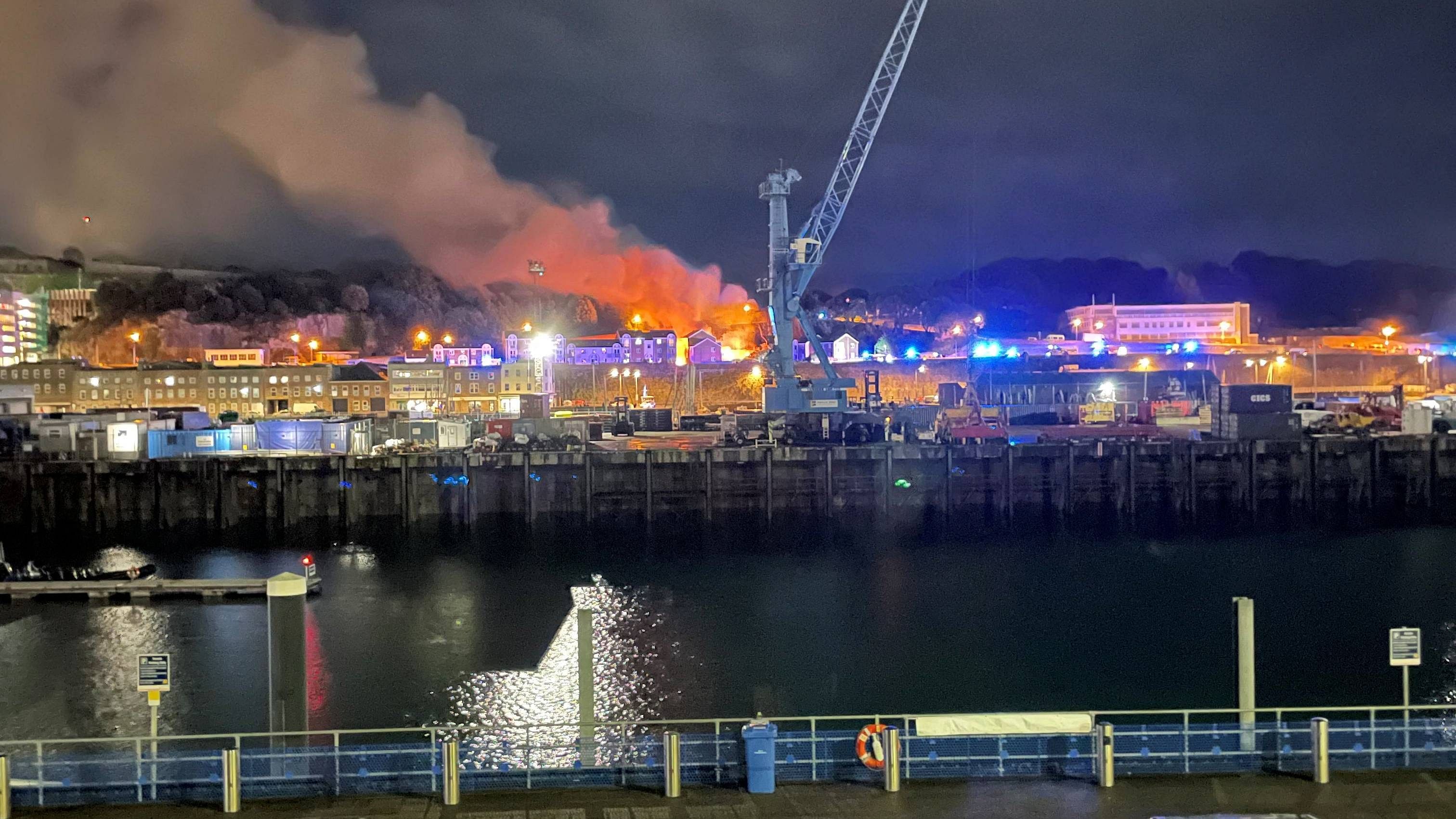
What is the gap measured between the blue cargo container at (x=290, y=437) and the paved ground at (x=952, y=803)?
22.7 m

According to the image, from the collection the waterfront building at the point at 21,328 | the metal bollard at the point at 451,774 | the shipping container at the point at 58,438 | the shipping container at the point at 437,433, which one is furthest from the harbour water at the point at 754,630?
the waterfront building at the point at 21,328

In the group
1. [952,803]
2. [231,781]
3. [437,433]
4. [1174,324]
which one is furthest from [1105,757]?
[1174,324]

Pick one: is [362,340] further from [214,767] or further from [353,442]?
[214,767]

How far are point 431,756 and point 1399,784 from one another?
16.5ft

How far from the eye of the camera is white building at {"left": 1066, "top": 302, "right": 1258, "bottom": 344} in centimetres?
6738

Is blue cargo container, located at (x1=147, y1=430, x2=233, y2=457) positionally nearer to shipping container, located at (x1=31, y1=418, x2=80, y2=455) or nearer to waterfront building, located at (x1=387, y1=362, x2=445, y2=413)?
shipping container, located at (x1=31, y1=418, x2=80, y2=455)

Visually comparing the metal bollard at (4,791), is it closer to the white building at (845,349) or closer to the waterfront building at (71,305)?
the white building at (845,349)

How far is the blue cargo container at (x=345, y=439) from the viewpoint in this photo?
26.8m

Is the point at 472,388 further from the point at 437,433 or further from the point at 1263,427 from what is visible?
the point at 1263,427

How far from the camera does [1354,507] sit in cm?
2412

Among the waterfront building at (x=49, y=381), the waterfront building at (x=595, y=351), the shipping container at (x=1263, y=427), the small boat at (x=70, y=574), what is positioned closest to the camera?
the small boat at (x=70, y=574)

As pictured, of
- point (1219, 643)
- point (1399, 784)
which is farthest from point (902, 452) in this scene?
point (1399, 784)

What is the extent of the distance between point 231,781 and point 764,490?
61.6 ft

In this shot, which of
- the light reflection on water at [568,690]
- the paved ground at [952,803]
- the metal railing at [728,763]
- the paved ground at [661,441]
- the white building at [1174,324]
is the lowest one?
the light reflection on water at [568,690]
